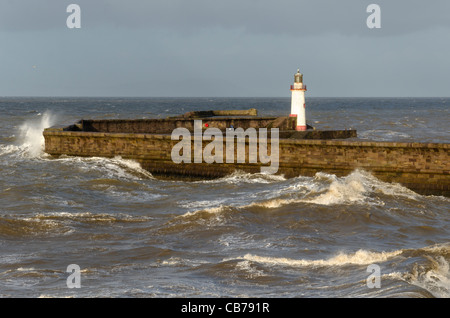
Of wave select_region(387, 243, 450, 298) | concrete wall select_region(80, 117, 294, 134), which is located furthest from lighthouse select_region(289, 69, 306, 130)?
wave select_region(387, 243, 450, 298)

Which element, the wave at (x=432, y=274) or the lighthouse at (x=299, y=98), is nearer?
the wave at (x=432, y=274)

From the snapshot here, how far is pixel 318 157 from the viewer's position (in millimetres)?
19844

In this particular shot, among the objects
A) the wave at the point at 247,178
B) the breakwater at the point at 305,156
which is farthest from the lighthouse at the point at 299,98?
the wave at the point at 247,178

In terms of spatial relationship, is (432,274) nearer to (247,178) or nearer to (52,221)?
(52,221)

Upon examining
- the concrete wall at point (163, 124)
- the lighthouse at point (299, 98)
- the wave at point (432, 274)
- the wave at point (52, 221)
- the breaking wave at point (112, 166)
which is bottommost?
the wave at point (432, 274)

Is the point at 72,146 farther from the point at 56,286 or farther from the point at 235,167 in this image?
the point at 56,286

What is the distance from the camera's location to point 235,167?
68.3 ft

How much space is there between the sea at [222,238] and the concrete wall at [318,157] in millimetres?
488

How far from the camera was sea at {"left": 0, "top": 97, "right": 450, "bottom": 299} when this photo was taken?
28.7 feet

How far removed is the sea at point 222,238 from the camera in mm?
8734

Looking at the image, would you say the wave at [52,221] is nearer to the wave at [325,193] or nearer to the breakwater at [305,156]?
the wave at [325,193]
